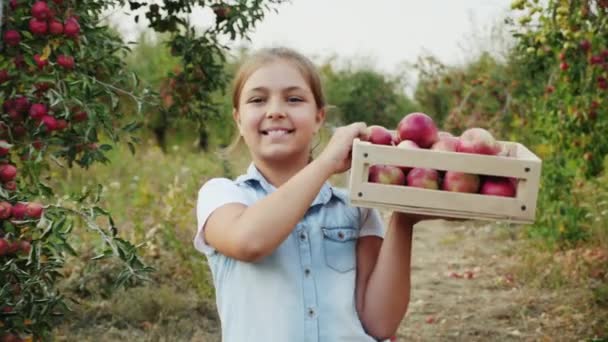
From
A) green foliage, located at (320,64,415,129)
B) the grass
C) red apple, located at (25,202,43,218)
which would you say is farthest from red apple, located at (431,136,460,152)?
green foliage, located at (320,64,415,129)

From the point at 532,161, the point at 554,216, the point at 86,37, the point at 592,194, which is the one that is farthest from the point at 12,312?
the point at 592,194

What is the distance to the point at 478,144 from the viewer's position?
65.0 inches

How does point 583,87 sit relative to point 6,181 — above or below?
above

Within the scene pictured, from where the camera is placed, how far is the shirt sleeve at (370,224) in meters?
1.78

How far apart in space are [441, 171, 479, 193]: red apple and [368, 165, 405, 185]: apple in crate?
85mm

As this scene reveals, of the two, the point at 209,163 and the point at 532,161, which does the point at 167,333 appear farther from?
the point at 209,163

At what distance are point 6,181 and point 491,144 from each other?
→ 1.32 metres

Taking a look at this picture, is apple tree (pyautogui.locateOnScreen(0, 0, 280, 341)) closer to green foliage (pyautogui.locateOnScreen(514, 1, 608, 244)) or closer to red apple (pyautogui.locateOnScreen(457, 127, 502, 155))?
red apple (pyautogui.locateOnScreen(457, 127, 502, 155))

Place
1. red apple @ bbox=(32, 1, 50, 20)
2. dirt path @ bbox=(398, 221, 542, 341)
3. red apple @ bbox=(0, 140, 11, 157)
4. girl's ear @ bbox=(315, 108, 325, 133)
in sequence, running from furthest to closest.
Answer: dirt path @ bbox=(398, 221, 542, 341) < red apple @ bbox=(32, 1, 50, 20) < red apple @ bbox=(0, 140, 11, 157) < girl's ear @ bbox=(315, 108, 325, 133)

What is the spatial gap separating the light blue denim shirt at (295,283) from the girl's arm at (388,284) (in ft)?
0.09

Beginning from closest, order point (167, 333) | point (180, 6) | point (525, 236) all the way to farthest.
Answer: point (180, 6)
point (167, 333)
point (525, 236)

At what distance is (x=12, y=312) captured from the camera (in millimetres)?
2281

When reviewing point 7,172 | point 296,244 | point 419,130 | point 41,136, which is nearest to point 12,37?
point 41,136

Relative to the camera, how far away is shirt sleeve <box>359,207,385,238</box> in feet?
5.82
